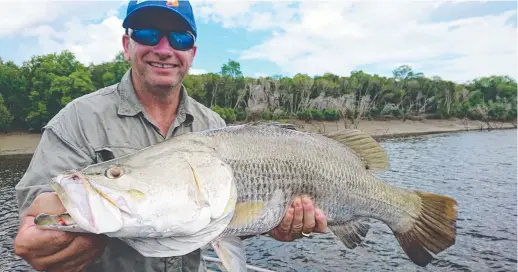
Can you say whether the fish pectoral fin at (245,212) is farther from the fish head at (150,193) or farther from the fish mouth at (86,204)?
the fish mouth at (86,204)

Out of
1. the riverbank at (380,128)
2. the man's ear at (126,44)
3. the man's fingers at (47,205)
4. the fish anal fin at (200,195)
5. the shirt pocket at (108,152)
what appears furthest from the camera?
the riverbank at (380,128)

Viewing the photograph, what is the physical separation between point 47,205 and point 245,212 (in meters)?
1.21

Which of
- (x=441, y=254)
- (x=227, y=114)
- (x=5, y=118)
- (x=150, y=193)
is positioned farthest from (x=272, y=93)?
(x=150, y=193)

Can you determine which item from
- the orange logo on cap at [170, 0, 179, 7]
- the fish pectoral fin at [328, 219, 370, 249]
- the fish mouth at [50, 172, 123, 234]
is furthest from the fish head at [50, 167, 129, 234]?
the fish pectoral fin at [328, 219, 370, 249]

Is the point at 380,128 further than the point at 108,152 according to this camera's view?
Yes

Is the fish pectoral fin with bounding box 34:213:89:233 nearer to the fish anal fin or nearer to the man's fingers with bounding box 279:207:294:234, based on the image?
the fish anal fin

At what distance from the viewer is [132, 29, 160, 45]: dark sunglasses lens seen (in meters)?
3.31

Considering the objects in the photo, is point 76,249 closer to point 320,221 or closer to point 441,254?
point 320,221

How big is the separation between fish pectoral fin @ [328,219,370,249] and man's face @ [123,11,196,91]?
1.84 metres

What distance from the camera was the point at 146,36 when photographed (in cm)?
333

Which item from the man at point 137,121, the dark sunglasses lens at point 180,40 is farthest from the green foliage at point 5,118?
the dark sunglasses lens at point 180,40

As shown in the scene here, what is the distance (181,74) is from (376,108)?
70022mm

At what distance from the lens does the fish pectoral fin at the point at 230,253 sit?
2.80 meters

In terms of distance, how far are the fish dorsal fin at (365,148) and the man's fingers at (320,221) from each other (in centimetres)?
68
